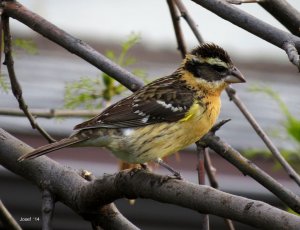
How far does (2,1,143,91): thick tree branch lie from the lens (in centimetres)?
422

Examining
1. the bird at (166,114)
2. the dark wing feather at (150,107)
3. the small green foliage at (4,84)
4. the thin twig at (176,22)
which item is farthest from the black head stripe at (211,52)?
the small green foliage at (4,84)

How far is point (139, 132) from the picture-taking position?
4.79 m

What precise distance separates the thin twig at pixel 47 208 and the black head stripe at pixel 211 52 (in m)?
1.46

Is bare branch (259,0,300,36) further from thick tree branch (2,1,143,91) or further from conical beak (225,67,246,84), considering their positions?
conical beak (225,67,246,84)

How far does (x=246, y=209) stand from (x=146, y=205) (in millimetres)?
A: 4056

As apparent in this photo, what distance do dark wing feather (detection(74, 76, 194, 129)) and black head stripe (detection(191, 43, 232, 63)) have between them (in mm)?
250

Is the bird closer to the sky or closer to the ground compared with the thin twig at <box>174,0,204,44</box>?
closer to the ground

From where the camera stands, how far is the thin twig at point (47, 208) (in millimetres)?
3650

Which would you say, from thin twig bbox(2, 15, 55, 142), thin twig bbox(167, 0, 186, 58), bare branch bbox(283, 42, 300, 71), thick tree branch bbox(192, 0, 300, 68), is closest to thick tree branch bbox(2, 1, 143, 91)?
thin twig bbox(2, 15, 55, 142)

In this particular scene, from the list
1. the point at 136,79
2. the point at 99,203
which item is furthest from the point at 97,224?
the point at 136,79

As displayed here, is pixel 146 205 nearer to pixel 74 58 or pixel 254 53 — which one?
pixel 74 58

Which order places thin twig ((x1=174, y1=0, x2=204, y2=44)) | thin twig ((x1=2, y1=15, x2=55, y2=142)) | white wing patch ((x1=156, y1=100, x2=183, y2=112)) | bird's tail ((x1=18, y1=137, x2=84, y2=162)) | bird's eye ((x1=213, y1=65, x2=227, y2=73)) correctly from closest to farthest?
bird's tail ((x1=18, y1=137, x2=84, y2=162)), thin twig ((x1=2, y1=15, x2=55, y2=142)), thin twig ((x1=174, y1=0, x2=204, y2=44)), white wing patch ((x1=156, y1=100, x2=183, y2=112)), bird's eye ((x1=213, y1=65, x2=227, y2=73))

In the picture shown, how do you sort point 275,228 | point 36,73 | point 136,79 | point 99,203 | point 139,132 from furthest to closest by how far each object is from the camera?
point 36,73 → point 139,132 → point 136,79 → point 99,203 → point 275,228

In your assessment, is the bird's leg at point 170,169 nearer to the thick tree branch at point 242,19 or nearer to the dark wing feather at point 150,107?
the dark wing feather at point 150,107
